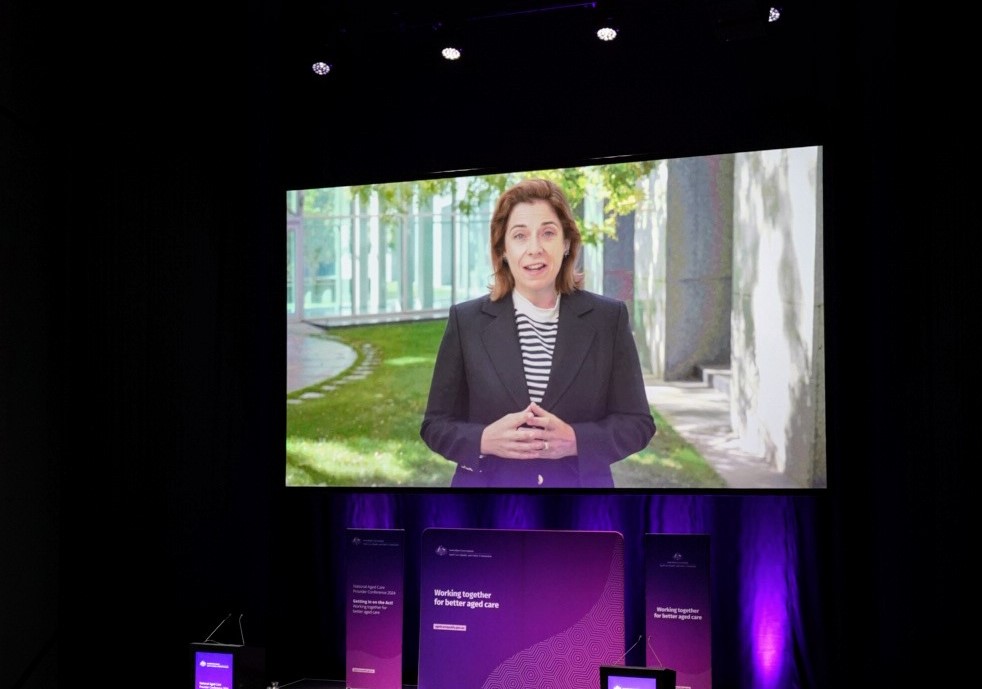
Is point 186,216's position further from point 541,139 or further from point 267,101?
point 541,139

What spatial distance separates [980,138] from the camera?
3.48 meters

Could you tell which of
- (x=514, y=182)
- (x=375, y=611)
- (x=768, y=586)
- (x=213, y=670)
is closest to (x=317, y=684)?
(x=375, y=611)

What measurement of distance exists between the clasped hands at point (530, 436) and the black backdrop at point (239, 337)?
43cm

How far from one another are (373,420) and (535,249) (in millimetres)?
1045

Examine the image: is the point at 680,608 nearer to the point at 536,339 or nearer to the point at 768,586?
the point at 768,586

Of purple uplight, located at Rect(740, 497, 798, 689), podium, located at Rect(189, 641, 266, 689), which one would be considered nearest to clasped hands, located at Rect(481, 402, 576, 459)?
purple uplight, located at Rect(740, 497, 798, 689)

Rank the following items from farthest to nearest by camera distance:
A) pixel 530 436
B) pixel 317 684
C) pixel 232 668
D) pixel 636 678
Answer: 1. pixel 317 684
2. pixel 530 436
3. pixel 232 668
4. pixel 636 678

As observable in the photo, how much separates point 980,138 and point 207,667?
3575 mm

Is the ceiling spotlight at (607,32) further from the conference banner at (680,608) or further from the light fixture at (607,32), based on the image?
the conference banner at (680,608)

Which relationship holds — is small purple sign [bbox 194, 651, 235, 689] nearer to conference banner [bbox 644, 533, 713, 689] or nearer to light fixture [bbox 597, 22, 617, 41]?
conference banner [bbox 644, 533, 713, 689]

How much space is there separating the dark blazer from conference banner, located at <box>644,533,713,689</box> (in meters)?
0.44

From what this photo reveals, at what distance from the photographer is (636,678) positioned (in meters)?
3.07

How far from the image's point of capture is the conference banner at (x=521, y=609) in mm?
3498

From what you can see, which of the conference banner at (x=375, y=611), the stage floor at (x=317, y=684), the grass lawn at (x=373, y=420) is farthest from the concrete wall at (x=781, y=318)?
the stage floor at (x=317, y=684)
